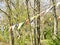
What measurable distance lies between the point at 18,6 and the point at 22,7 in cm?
69

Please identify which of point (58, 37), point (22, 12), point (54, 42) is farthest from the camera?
point (22, 12)

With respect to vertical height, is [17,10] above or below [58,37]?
above

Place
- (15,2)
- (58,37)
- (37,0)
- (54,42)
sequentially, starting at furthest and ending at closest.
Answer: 1. (15,2)
2. (37,0)
3. (54,42)
4. (58,37)

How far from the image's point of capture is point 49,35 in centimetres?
551

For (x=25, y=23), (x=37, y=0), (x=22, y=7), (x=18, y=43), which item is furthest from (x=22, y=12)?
(x=25, y=23)

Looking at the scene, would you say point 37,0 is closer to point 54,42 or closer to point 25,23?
point 54,42

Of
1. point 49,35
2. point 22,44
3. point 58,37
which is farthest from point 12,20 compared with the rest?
point 58,37

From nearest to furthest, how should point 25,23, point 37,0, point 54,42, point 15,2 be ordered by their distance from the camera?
point 25,23
point 54,42
point 37,0
point 15,2

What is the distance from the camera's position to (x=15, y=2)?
1171 centimetres

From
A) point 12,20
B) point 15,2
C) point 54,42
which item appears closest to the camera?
point 54,42

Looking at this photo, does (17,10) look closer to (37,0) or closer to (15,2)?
(15,2)

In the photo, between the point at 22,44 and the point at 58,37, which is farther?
the point at 22,44

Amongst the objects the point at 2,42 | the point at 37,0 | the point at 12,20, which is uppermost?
the point at 37,0

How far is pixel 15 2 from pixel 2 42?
25.1 feet
